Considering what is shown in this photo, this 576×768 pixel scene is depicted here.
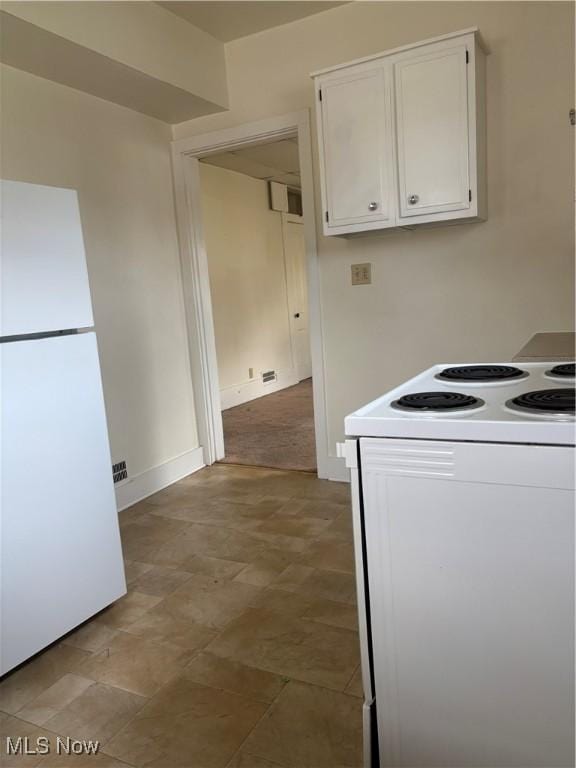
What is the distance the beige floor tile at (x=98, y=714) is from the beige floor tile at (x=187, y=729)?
4 centimetres

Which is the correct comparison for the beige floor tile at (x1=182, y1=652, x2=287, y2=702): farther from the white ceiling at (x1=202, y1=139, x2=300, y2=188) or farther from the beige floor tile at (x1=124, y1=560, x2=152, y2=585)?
the white ceiling at (x1=202, y1=139, x2=300, y2=188)

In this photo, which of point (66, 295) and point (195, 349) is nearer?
point (66, 295)

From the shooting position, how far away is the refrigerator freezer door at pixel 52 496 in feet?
5.87

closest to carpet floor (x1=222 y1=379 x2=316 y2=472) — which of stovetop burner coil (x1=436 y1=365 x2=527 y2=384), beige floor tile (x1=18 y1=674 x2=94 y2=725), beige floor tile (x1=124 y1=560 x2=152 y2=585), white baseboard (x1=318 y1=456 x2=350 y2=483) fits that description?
white baseboard (x1=318 y1=456 x2=350 y2=483)

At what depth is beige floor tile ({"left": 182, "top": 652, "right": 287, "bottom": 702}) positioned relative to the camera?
171 centimetres

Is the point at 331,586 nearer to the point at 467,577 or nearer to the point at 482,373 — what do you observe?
the point at 482,373

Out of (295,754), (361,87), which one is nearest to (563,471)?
(295,754)

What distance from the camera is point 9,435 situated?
5.82 feet

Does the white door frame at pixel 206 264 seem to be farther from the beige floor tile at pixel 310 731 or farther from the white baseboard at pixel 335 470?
the beige floor tile at pixel 310 731

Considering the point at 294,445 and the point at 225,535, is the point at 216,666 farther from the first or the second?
the point at 294,445

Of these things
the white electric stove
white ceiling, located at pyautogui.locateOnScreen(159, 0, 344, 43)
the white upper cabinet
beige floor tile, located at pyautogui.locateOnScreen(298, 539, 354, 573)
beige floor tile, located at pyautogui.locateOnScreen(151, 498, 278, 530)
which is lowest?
beige floor tile, located at pyautogui.locateOnScreen(298, 539, 354, 573)

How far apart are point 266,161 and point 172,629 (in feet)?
15.5

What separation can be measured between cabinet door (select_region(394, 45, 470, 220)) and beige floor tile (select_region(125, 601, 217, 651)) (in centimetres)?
203

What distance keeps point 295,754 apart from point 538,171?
103 inches
